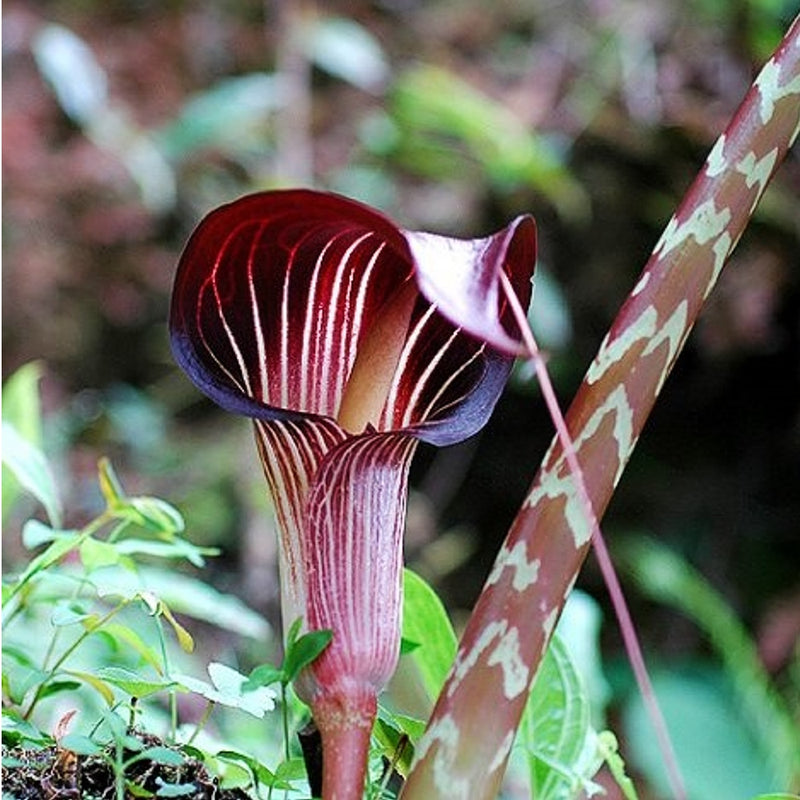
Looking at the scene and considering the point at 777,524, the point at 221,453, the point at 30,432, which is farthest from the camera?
the point at 777,524

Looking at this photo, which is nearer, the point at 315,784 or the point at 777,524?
the point at 315,784

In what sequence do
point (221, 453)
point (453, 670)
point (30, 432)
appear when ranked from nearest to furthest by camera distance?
point (453, 670) → point (30, 432) → point (221, 453)

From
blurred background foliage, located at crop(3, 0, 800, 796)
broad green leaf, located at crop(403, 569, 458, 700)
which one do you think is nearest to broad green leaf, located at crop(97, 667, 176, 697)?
broad green leaf, located at crop(403, 569, 458, 700)

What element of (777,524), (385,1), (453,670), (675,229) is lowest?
(777,524)

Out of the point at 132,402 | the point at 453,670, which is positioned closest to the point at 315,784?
the point at 453,670

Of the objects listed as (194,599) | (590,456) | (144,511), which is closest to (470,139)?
(194,599)

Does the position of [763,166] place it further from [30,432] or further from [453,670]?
[30,432]

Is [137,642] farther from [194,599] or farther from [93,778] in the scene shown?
[194,599]

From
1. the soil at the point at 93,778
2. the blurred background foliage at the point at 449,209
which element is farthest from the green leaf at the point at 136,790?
the blurred background foliage at the point at 449,209
